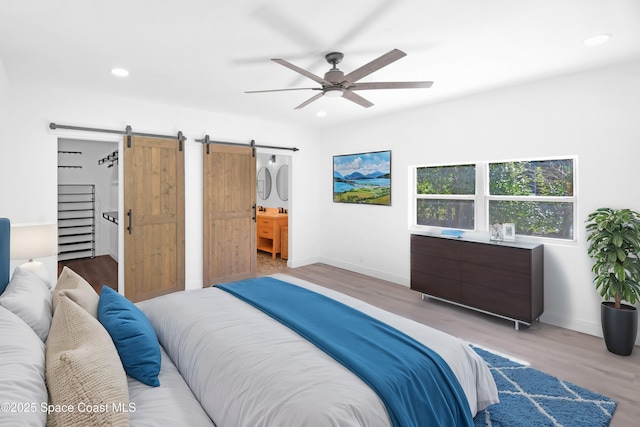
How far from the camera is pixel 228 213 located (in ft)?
17.0

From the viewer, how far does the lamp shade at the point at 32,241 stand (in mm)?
2660

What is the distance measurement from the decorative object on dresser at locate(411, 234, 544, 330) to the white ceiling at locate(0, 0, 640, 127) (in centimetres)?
180

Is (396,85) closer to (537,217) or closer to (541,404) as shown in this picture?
(537,217)

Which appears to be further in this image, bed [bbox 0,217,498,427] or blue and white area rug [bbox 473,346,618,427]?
blue and white area rug [bbox 473,346,618,427]

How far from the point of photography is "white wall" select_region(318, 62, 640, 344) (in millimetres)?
3168

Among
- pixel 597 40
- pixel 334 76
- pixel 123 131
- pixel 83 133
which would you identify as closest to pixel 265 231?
pixel 123 131

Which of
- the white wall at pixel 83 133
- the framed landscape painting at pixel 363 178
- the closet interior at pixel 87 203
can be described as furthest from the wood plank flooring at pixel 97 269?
the framed landscape painting at pixel 363 178

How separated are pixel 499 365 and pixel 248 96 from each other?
3.83 metres

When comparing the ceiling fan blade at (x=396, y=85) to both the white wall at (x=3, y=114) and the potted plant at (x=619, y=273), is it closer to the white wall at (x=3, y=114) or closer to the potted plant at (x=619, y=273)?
the potted plant at (x=619, y=273)

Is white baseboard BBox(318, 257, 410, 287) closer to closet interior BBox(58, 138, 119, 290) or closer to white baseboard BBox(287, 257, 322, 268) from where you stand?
white baseboard BBox(287, 257, 322, 268)

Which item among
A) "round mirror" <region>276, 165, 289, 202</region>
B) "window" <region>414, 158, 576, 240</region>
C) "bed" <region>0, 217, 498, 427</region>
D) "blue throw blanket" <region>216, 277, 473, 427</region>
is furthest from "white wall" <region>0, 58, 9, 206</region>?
"round mirror" <region>276, 165, 289, 202</region>

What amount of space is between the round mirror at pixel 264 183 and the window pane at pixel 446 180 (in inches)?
168

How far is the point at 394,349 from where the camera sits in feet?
5.78

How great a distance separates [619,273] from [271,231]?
5.42 metres
